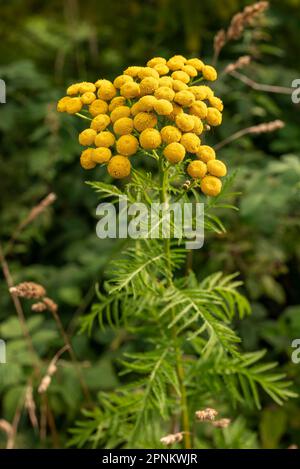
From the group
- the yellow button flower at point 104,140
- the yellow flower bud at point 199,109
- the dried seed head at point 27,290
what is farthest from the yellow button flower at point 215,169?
the dried seed head at point 27,290

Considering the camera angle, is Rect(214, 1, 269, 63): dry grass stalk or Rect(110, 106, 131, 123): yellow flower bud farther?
Rect(214, 1, 269, 63): dry grass stalk

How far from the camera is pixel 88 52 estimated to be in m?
3.27

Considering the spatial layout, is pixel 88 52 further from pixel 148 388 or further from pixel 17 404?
pixel 148 388

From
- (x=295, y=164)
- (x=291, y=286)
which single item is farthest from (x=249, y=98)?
(x=291, y=286)

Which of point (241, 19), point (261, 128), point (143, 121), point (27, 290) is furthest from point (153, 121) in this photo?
point (241, 19)

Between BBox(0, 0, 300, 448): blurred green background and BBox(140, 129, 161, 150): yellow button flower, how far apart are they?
2.79 feet

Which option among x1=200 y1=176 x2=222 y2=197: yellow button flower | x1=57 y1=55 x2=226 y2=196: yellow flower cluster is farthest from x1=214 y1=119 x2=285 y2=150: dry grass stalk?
x1=200 y1=176 x2=222 y2=197: yellow button flower

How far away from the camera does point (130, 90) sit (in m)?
1.24

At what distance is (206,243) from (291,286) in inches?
16.8

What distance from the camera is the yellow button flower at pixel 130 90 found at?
1245 millimetres

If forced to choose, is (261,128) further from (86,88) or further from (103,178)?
(103,178)

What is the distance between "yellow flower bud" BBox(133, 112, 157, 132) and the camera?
3.97ft

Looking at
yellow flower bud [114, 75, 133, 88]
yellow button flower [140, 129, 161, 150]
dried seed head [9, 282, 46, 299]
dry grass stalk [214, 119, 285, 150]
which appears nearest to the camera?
yellow button flower [140, 129, 161, 150]

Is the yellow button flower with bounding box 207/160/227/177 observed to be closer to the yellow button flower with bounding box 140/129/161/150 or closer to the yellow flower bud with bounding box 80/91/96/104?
the yellow button flower with bounding box 140/129/161/150
